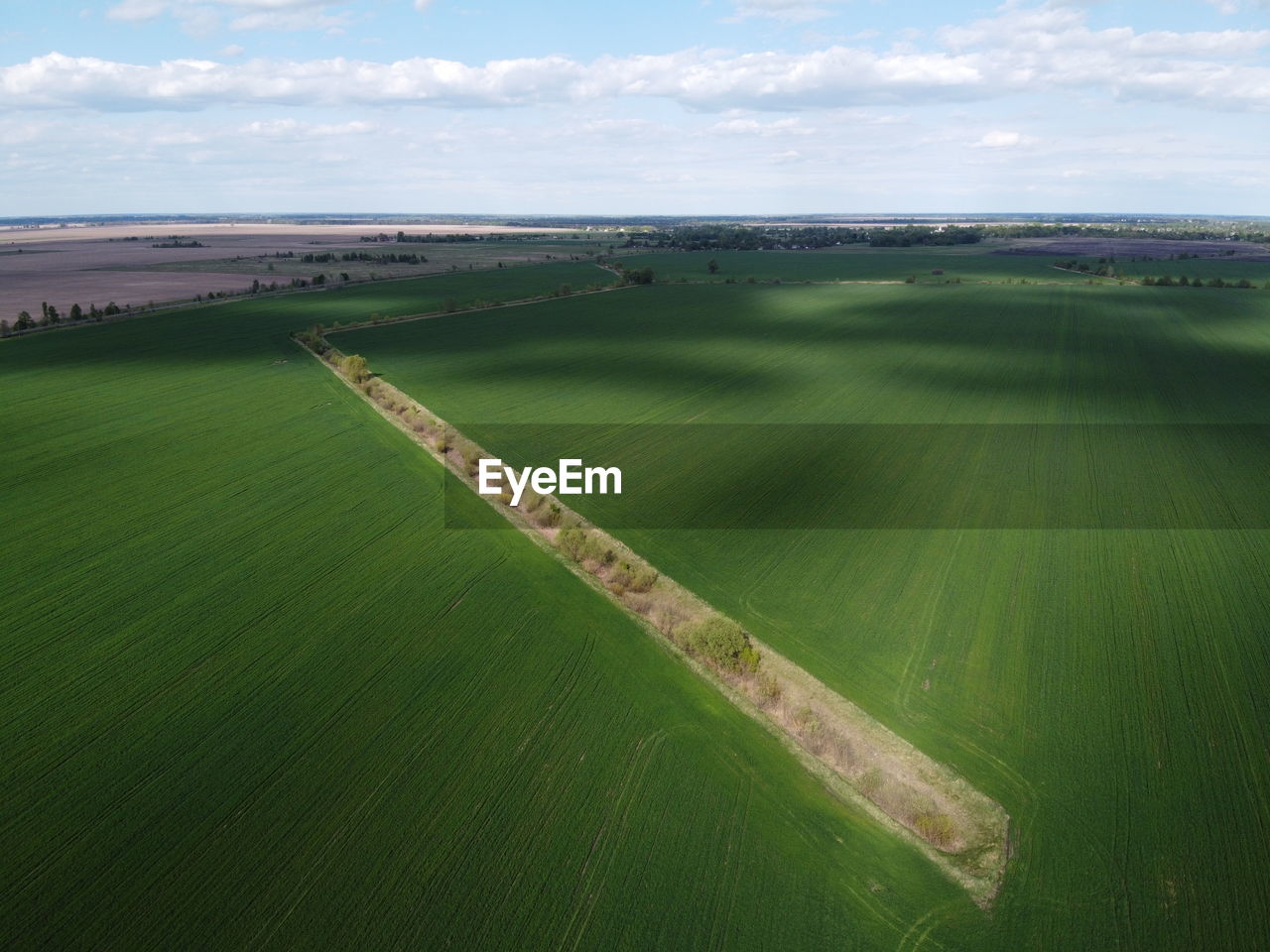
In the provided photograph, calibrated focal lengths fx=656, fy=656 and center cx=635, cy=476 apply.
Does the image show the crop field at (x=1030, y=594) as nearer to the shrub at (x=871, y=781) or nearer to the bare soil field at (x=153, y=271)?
the shrub at (x=871, y=781)

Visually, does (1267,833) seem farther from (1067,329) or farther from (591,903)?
(1067,329)

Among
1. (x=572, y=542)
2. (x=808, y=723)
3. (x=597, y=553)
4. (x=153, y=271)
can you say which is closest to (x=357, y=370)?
(x=572, y=542)

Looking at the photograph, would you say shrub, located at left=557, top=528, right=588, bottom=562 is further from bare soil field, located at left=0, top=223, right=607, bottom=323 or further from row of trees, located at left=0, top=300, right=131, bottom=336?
bare soil field, located at left=0, top=223, right=607, bottom=323

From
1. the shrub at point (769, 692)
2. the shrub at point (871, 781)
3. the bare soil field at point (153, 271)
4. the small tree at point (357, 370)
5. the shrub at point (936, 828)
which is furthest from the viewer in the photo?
the bare soil field at point (153, 271)

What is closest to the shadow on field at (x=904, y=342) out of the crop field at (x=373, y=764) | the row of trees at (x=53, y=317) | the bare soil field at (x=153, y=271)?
the crop field at (x=373, y=764)

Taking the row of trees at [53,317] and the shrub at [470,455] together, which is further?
the row of trees at [53,317]

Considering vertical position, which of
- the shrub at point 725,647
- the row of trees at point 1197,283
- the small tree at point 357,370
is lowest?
the shrub at point 725,647
